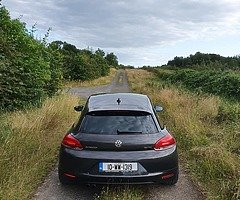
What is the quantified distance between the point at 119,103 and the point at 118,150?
1.15 meters

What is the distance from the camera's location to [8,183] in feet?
17.6

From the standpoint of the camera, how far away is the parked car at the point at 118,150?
17.2 feet

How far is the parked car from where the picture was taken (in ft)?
17.2

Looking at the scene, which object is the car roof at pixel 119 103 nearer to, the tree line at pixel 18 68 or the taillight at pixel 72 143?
the taillight at pixel 72 143

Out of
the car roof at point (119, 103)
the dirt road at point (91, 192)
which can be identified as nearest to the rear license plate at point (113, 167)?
the dirt road at point (91, 192)

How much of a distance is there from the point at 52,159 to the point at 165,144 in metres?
2.89

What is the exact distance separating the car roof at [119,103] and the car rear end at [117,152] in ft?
0.76

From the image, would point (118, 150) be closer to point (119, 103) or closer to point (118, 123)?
point (118, 123)

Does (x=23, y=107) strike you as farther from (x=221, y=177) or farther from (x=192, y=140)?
(x=221, y=177)

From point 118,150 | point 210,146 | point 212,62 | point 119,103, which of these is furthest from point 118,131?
point 212,62

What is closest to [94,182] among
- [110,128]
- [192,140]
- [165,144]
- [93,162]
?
[93,162]

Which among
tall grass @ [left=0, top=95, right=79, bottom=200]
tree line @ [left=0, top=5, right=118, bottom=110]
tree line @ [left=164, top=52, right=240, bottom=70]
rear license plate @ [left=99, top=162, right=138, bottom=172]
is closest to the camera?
rear license plate @ [left=99, top=162, right=138, bottom=172]

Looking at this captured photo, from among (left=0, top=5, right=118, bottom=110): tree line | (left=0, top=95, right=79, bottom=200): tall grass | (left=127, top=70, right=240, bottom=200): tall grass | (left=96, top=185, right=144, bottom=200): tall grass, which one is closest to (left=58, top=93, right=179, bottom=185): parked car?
(left=96, top=185, right=144, bottom=200): tall grass

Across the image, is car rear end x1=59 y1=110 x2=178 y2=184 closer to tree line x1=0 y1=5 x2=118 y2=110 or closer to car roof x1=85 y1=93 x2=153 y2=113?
car roof x1=85 y1=93 x2=153 y2=113
